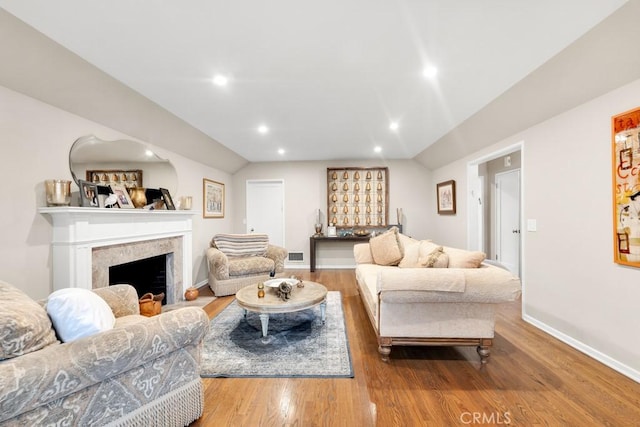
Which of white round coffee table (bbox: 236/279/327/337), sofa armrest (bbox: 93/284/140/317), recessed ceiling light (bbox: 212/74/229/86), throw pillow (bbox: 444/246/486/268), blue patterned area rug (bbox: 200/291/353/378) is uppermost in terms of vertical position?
recessed ceiling light (bbox: 212/74/229/86)

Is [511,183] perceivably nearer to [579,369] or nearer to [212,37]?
[579,369]

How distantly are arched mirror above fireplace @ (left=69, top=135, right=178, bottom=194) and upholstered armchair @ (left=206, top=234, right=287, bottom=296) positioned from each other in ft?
3.77

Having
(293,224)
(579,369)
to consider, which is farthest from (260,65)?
(293,224)

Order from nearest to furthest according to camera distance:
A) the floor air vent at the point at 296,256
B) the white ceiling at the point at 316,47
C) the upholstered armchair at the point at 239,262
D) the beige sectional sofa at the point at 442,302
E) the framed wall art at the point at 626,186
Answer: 1. the white ceiling at the point at 316,47
2. the framed wall art at the point at 626,186
3. the beige sectional sofa at the point at 442,302
4. the upholstered armchair at the point at 239,262
5. the floor air vent at the point at 296,256

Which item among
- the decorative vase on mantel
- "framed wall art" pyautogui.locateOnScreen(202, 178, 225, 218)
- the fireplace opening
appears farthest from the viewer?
"framed wall art" pyautogui.locateOnScreen(202, 178, 225, 218)

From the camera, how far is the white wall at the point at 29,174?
183 centimetres

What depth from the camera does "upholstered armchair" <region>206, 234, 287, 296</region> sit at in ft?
12.3

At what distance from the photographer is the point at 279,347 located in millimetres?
2273

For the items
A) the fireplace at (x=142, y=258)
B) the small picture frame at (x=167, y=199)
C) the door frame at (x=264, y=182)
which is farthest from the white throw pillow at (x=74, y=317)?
the door frame at (x=264, y=182)

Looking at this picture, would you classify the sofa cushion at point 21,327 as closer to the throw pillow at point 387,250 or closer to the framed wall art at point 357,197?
the throw pillow at point 387,250

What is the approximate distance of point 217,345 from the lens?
7.61 feet

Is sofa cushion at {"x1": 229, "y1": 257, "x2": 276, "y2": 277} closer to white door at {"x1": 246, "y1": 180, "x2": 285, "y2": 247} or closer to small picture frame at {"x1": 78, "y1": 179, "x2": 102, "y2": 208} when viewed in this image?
white door at {"x1": 246, "y1": 180, "x2": 285, "y2": 247}

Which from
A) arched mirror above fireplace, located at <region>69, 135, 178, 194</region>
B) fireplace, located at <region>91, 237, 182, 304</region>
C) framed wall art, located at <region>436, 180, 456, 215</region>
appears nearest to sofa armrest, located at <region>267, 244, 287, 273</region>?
fireplace, located at <region>91, 237, 182, 304</region>

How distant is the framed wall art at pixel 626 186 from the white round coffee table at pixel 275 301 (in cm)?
238
